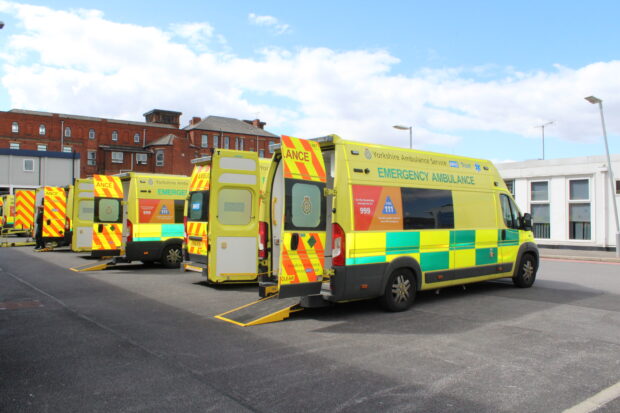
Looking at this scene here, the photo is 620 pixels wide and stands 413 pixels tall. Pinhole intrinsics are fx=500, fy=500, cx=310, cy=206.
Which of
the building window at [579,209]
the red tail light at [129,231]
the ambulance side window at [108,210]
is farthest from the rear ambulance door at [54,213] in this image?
the building window at [579,209]

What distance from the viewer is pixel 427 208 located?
334 inches

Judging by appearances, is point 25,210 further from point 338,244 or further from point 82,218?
point 338,244

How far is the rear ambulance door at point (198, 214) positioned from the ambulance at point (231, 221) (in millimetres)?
44

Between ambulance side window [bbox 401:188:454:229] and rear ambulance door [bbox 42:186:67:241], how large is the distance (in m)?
17.3

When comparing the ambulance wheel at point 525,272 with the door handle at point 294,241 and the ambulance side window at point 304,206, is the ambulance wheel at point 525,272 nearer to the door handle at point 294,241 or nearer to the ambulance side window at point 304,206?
the ambulance side window at point 304,206

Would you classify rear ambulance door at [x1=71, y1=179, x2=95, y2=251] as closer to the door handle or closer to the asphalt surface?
the asphalt surface

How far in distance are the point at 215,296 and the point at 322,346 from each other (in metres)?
4.26

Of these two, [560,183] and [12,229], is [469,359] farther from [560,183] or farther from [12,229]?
[12,229]

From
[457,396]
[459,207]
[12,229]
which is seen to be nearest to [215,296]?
[459,207]

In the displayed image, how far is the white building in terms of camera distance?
71.3 feet

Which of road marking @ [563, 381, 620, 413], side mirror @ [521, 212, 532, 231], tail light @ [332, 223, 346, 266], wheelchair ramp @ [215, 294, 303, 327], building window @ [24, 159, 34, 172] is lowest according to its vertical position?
road marking @ [563, 381, 620, 413]

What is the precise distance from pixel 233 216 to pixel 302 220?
362 cm

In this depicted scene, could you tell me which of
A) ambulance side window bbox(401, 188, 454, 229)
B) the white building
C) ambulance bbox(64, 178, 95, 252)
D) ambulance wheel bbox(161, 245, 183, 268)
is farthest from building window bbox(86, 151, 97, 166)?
ambulance side window bbox(401, 188, 454, 229)

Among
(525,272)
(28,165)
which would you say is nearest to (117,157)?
(28,165)
